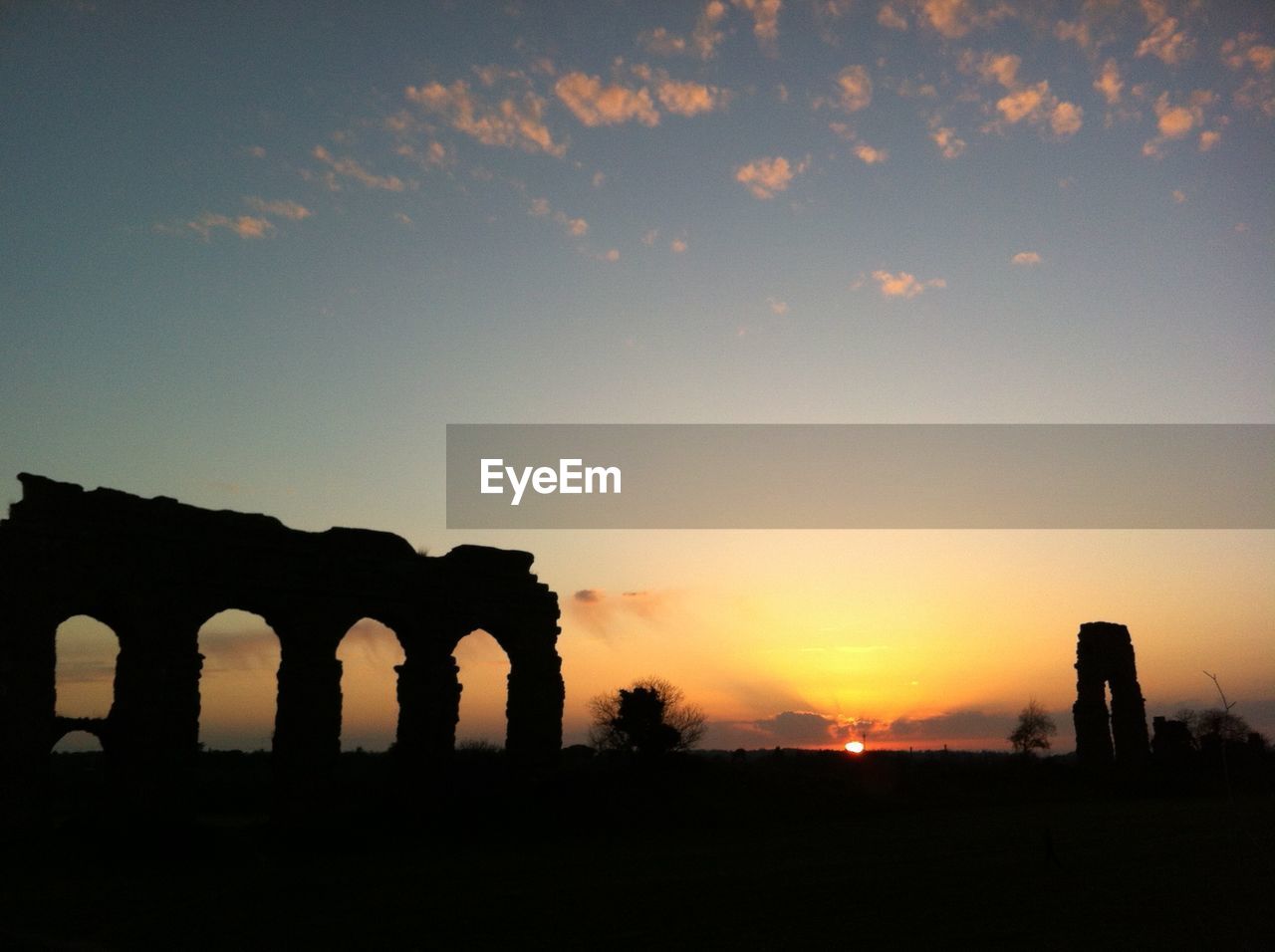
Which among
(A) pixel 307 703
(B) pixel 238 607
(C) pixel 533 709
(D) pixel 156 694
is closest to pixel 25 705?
(D) pixel 156 694

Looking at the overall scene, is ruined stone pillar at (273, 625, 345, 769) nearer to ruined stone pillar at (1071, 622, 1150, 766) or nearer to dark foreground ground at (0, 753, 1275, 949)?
dark foreground ground at (0, 753, 1275, 949)

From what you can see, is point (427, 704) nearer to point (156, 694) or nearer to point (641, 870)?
point (156, 694)

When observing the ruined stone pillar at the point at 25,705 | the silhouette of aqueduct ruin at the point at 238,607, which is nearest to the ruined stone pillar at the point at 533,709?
the silhouette of aqueduct ruin at the point at 238,607

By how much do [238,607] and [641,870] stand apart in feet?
35.8

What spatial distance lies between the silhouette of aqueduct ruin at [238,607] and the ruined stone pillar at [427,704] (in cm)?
3

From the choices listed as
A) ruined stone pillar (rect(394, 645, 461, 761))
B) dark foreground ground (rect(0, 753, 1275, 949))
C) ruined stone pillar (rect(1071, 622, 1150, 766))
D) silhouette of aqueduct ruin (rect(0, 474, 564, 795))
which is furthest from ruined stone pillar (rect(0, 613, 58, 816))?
ruined stone pillar (rect(1071, 622, 1150, 766))

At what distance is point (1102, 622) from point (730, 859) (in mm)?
26507

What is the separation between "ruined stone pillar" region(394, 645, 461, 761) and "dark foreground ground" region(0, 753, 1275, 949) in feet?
3.34

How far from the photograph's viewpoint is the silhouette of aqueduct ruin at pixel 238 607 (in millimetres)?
19938

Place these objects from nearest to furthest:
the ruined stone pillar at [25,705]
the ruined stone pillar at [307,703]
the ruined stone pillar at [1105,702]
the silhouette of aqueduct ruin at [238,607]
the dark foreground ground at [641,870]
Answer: the dark foreground ground at [641,870]
the ruined stone pillar at [25,705]
the silhouette of aqueduct ruin at [238,607]
the ruined stone pillar at [307,703]
the ruined stone pillar at [1105,702]

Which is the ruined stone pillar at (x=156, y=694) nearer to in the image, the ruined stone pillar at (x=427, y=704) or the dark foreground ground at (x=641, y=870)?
the dark foreground ground at (x=641, y=870)

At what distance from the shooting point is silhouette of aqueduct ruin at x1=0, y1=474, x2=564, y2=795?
1994 centimetres

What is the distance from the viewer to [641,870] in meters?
17.1

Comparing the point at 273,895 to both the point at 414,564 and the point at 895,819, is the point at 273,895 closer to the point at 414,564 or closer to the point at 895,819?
the point at 414,564
